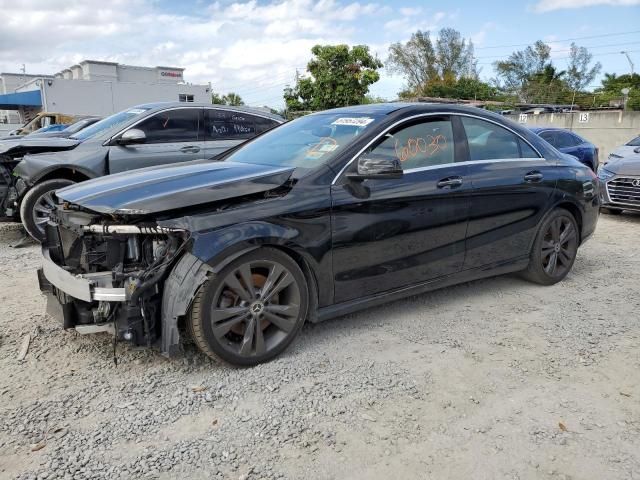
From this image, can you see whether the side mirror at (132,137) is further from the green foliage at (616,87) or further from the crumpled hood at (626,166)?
the green foliage at (616,87)

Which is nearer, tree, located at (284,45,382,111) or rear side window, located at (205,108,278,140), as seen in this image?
rear side window, located at (205,108,278,140)

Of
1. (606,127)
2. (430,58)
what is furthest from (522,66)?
(606,127)

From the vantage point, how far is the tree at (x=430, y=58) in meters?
64.9

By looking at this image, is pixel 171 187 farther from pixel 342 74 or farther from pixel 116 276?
pixel 342 74

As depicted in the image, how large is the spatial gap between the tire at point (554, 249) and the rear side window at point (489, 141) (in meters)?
0.74

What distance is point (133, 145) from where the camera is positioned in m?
6.98

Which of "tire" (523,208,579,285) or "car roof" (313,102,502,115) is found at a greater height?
"car roof" (313,102,502,115)

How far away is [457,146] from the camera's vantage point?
14.5 feet

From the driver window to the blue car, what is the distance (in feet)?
27.7

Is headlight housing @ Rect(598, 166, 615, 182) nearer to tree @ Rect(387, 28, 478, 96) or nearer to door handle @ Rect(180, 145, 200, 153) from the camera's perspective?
door handle @ Rect(180, 145, 200, 153)

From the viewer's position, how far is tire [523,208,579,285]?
507 cm

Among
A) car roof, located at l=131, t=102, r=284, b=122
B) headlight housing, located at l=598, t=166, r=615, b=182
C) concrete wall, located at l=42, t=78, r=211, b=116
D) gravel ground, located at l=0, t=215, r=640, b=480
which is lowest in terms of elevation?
gravel ground, located at l=0, t=215, r=640, b=480

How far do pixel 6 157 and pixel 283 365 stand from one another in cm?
539

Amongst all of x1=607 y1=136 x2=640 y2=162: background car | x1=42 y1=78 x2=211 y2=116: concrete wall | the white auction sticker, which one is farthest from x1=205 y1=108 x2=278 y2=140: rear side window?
x1=42 y1=78 x2=211 y2=116: concrete wall
